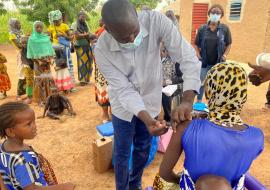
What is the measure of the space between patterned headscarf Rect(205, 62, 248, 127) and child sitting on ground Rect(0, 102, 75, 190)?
1.02m

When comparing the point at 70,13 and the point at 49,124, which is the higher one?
the point at 70,13

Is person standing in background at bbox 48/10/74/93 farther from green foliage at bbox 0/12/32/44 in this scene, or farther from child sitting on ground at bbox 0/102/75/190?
green foliage at bbox 0/12/32/44

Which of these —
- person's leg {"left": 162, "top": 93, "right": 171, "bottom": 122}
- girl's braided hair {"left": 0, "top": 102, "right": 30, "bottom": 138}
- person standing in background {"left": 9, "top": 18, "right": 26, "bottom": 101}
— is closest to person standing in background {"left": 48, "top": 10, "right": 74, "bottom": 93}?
person standing in background {"left": 9, "top": 18, "right": 26, "bottom": 101}

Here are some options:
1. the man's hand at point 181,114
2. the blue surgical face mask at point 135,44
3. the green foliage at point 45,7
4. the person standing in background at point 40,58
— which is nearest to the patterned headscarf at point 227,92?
the man's hand at point 181,114

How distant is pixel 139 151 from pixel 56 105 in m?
3.14

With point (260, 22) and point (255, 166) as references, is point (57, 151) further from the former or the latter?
point (260, 22)

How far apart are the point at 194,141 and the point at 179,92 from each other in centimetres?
298

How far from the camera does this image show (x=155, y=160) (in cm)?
360

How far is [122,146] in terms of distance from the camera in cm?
229

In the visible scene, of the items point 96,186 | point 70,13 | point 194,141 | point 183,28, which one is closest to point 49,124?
point 96,186

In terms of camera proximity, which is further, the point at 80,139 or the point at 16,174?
the point at 80,139

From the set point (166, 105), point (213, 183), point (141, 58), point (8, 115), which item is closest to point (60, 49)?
point (166, 105)

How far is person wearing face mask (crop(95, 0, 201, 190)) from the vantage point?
1.63m

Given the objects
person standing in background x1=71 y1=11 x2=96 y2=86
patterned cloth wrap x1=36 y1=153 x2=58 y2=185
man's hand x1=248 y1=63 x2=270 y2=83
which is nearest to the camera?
patterned cloth wrap x1=36 y1=153 x2=58 y2=185
